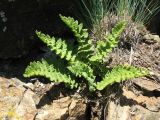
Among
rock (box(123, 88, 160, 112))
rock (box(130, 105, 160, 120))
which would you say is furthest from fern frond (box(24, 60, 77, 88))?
rock (box(130, 105, 160, 120))

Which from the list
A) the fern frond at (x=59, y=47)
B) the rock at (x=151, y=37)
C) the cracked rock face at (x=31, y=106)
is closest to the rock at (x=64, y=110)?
the cracked rock face at (x=31, y=106)

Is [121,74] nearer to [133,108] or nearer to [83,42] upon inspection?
[133,108]

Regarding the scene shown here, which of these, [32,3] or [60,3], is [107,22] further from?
[32,3]

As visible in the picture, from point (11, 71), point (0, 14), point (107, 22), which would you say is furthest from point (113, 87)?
point (0, 14)

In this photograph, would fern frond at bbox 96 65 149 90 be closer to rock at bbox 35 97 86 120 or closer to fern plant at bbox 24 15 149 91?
fern plant at bbox 24 15 149 91

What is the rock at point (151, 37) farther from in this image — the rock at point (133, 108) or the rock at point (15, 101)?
the rock at point (15, 101)

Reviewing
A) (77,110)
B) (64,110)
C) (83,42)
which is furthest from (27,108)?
(83,42)

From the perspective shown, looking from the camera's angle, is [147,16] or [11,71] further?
[147,16]
